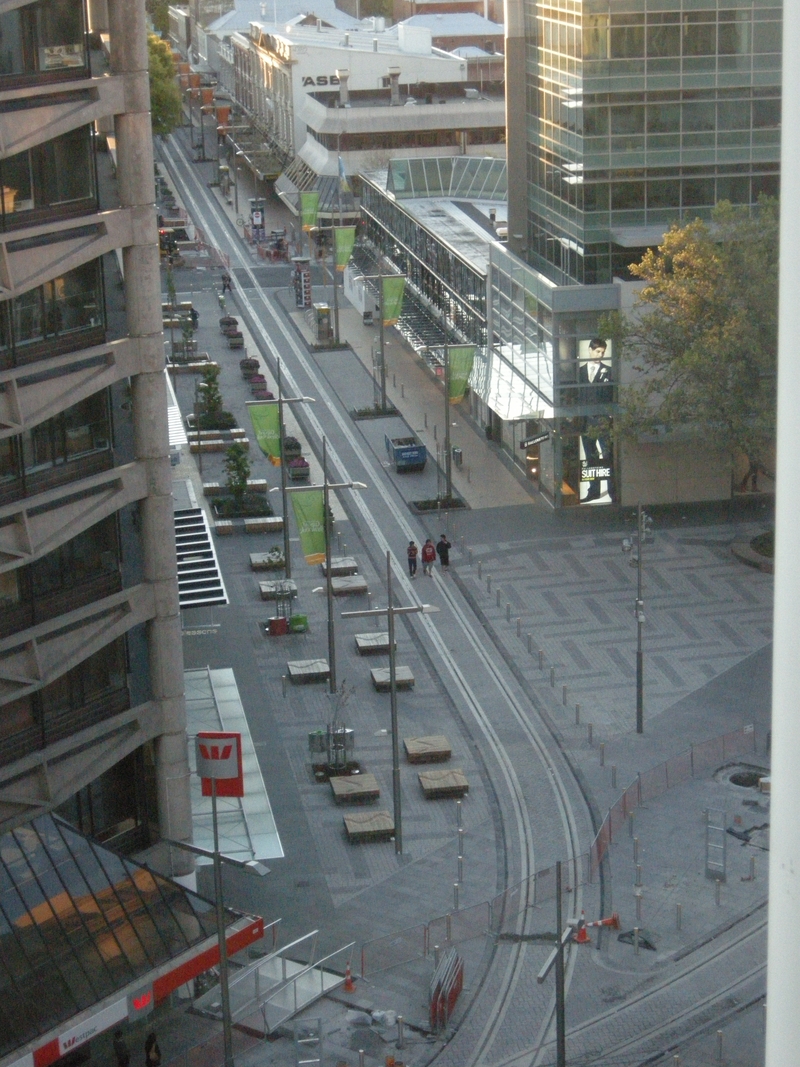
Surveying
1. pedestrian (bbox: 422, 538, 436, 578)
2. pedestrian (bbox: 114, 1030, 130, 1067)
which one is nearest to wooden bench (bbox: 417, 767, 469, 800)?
pedestrian (bbox: 114, 1030, 130, 1067)

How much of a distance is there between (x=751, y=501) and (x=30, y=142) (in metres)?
43.8

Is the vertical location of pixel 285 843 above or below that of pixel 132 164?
below

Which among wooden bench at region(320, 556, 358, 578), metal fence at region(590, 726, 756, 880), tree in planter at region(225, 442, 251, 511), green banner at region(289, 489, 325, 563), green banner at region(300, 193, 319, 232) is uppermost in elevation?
green banner at region(300, 193, 319, 232)

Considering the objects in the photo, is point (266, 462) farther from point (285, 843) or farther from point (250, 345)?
point (285, 843)

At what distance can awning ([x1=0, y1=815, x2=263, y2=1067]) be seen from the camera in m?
29.8

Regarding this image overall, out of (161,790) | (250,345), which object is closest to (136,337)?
(161,790)

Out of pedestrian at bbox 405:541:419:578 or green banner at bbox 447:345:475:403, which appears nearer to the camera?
pedestrian at bbox 405:541:419:578

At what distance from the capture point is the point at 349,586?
200ft

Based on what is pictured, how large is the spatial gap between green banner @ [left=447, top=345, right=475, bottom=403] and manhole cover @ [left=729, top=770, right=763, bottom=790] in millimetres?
27614

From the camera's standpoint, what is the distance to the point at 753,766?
46.9 metres

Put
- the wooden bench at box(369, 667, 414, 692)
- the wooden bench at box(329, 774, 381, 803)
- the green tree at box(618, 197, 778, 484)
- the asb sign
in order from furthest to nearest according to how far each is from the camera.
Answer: the green tree at box(618, 197, 778, 484) → the wooden bench at box(369, 667, 414, 692) → the wooden bench at box(329, 774, 381, 803) → the asb sign

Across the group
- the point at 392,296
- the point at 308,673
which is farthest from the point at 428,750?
the point at 392,296

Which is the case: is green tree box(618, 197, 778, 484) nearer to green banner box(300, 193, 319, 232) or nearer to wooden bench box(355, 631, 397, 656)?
wooden bench box(355, 631, 397, 656)

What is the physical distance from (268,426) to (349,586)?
6.31 m
